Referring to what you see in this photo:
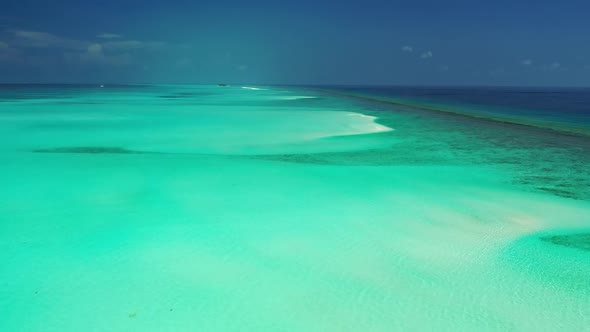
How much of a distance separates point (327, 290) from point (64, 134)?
1204cm

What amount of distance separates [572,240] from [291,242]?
2959mm

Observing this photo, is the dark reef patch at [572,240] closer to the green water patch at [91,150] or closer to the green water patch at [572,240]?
the green water patch at [572,240]

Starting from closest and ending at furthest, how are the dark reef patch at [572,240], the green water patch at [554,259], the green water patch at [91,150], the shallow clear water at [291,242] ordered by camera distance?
the shallow clear water at [291,242]
the green water patch at [554,259]
the dark reef patch at [572,240]
the green water patch at [91,150]

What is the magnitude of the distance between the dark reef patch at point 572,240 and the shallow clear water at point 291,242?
32 mm

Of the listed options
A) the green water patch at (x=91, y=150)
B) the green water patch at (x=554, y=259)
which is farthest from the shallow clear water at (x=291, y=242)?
the green water patch at (x=91, y=150)

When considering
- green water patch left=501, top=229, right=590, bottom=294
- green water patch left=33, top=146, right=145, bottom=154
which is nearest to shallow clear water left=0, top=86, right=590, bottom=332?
green water patch left=501, top=229, right=590, bottom=294

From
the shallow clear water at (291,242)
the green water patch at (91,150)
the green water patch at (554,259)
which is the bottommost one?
the green water patch at (91,150)

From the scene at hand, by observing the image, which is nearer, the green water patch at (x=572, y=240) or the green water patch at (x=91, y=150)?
the green water patch at (x=572, y=240)

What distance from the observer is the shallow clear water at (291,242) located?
11.5 ft

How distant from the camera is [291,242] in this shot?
4.96 metres

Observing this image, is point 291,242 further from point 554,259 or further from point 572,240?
point 572,240

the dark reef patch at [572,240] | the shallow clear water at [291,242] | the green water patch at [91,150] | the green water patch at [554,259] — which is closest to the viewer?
the shallow clear water at [291,242]

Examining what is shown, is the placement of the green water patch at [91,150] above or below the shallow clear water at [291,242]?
below

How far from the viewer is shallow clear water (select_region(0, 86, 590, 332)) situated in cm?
351
